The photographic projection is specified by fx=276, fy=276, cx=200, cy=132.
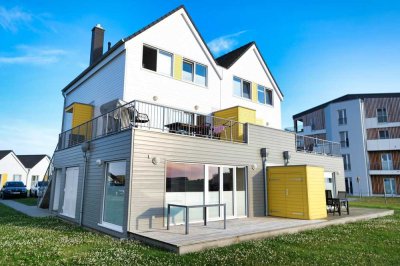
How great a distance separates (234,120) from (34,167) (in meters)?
49.3

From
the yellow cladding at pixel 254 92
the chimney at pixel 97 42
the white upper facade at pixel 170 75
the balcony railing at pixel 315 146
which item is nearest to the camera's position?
the white upper facade at pixel 170 75

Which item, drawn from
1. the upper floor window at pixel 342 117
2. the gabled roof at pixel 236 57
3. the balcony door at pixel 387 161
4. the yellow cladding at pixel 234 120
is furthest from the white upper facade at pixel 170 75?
the balcony door at pixel 387 161

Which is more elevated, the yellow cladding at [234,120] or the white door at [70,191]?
the yellow cladding at [234,120]

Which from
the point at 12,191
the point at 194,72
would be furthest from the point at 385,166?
the point at 12,191

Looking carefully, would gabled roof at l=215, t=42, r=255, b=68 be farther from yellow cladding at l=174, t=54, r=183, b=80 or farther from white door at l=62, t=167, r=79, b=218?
white door at l=62, t=167, r=79, b=218

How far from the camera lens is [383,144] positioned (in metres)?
37.1

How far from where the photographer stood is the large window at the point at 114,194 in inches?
366

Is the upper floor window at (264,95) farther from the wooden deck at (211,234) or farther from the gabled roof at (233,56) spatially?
the wooden deck at (211,234)

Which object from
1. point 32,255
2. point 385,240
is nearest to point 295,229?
point 385,240

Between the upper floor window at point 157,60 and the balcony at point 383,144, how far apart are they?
113 ft

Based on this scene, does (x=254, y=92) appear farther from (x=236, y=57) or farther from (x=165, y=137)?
(x=165, y=137)

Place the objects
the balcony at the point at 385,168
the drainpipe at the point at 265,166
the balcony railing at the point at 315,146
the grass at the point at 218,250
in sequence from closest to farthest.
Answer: the grass at the point at 218,250 < the drainpipe at the point at 265,166 < the balcony railing at the point at 315,146 < the balcony at the point at 385,168

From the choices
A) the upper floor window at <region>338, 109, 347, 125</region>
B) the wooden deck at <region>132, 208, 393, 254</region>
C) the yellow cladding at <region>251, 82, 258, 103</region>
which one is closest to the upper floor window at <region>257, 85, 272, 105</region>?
the yellow cladding at <region>251, 82, 258, 103</region>

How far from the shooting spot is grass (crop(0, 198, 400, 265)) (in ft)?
20.4
